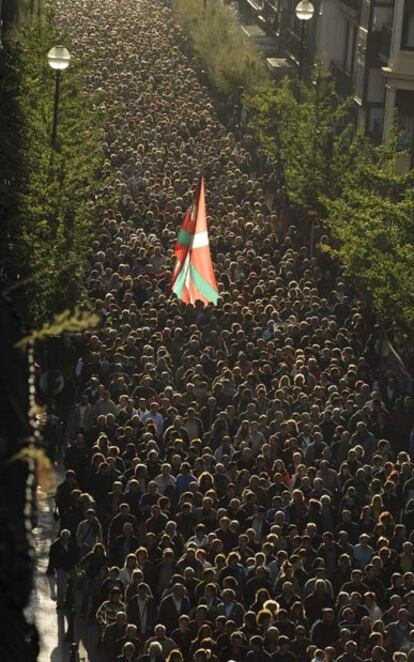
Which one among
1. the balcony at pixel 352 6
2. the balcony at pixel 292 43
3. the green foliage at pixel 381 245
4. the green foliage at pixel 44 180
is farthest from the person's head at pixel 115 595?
the balcony at pixel 292 43

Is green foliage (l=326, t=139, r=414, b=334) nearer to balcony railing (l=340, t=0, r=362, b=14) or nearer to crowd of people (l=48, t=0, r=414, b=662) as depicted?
crowd of people (l=48, t=0, r=414, b=662)

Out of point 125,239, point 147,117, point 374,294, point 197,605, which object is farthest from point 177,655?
point 147,117

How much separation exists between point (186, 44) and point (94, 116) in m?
39.9

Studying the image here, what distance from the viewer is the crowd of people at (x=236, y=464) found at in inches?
661

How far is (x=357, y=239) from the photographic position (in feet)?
108

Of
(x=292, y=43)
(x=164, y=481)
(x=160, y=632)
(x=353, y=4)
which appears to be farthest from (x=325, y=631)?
(x=292, y=43)

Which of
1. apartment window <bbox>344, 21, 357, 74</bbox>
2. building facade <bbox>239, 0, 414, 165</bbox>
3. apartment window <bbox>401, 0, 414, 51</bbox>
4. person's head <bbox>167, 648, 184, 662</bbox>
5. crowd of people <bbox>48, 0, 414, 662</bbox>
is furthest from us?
apartment window <bbox>344, 21, 357, 74</bbox>

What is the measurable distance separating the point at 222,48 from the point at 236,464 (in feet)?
163

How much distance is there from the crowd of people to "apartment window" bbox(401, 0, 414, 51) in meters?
17.6

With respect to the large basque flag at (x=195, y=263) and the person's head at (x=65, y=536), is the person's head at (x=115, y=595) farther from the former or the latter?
the large basque flag at (x=195, y=263)

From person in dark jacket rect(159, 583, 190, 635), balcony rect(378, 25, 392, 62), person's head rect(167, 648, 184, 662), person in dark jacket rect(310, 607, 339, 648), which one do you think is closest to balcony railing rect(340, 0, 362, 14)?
balcony rect(378, 25, 392, 62)

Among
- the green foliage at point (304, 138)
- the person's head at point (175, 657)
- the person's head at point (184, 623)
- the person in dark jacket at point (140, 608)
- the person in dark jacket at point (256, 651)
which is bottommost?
the green foliage at point (304, 138)

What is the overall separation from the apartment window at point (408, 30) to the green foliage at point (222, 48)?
905 cm

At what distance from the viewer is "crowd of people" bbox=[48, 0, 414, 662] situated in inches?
661
